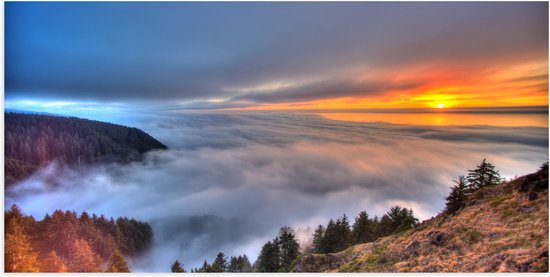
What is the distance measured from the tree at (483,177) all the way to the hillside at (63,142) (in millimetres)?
38750

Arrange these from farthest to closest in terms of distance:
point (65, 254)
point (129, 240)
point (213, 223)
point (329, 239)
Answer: point (213, 223), point (129, 240), point (329, 239), point (65, 254)

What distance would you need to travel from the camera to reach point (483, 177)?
1833cm

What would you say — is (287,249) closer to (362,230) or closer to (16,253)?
(362,230)

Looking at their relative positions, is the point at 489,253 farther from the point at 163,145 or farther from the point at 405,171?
the point at 163,145

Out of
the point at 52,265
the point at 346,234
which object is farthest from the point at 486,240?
the point at 52,265

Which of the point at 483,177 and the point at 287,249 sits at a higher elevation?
the point at 483,177

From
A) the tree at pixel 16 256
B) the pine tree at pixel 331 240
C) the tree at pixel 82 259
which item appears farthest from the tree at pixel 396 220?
the tree at pixel 16 256

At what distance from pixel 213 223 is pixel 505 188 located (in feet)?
276

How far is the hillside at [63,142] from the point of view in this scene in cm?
1811

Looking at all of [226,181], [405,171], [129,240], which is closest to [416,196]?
[405,171]

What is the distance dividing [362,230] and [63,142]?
65.6 metres

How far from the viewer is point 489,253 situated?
10.1 m

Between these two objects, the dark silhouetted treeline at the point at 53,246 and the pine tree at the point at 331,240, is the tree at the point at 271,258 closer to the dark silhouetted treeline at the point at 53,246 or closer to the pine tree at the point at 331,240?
the pine tree at the point at 331,240

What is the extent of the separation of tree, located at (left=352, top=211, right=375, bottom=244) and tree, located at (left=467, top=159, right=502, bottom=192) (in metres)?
12.8
